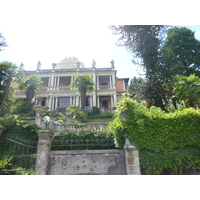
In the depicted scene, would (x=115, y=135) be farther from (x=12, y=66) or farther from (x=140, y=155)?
(x=12, y=66)

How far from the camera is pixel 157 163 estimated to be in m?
5.25

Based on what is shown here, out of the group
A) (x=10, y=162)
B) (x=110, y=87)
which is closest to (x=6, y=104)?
(x=10, y=162)

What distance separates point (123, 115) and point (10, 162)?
4736 mm

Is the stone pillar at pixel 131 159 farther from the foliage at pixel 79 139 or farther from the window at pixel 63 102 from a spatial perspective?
the window at pixel 63 102

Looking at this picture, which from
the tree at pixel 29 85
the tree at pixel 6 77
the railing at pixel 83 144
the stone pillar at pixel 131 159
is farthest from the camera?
the tree at pixel 29 85

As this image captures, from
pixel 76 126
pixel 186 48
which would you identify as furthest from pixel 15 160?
pixel 186 48

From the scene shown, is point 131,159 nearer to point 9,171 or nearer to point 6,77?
point 9,171

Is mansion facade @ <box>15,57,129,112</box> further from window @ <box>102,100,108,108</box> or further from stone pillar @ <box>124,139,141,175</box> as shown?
stone pillar @ <box>124,139,141,175</box>

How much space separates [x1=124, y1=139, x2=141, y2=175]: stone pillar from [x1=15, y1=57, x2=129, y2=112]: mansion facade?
2240cm

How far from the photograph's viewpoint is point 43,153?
5363 mm

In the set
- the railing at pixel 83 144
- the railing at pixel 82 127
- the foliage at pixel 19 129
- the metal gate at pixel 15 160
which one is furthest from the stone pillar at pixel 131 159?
the foliage at pixel 19 129

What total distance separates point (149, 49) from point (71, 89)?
19.1 meters

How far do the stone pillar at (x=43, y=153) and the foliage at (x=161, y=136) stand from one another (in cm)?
253

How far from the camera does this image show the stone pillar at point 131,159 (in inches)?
199
